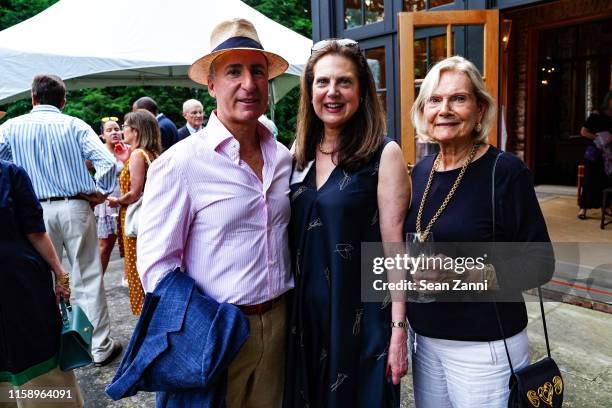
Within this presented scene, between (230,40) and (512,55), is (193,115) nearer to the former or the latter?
(230,40)

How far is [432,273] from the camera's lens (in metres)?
1.44

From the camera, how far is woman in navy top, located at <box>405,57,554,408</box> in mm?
1514

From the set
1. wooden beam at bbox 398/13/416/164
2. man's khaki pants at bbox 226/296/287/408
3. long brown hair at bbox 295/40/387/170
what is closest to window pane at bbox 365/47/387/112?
wooden beam at bbox 398/13/416/164

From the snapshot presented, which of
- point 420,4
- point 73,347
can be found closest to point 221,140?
point 73,347

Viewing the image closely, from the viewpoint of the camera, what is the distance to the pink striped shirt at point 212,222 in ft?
5.08

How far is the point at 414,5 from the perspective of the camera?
489cm

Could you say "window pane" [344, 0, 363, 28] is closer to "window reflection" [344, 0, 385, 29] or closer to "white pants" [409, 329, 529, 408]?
"window reflection" [344, 0, 385, 29]

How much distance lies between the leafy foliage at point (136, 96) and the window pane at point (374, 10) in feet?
24.6

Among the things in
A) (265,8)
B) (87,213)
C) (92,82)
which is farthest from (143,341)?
(265,8)

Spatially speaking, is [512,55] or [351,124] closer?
[351,124]

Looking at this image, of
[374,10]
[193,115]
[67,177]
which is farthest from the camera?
[193,115]

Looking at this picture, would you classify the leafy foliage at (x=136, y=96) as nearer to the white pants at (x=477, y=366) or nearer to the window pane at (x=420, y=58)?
the window pane at (x=420, y=58)

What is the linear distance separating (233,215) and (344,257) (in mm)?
444

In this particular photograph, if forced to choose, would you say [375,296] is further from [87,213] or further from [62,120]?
[62,120]
